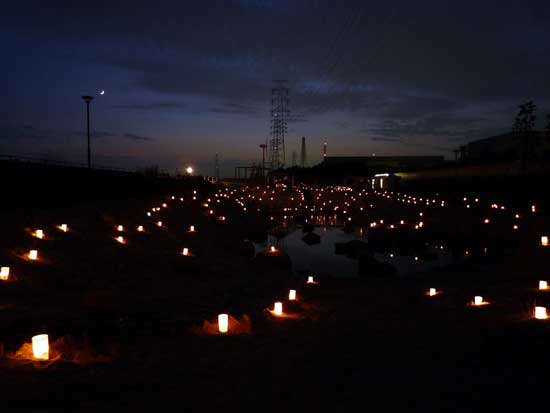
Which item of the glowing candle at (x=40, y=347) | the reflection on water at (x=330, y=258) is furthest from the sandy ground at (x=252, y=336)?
the reflection on water at (x=330, y=258)

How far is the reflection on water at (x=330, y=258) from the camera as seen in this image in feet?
70.8

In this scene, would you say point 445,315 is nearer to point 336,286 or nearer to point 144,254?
point 336,286

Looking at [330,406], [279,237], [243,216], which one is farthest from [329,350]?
[243,216]

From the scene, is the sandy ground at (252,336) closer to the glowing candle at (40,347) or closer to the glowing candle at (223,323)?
the glowing candle at (40,347)

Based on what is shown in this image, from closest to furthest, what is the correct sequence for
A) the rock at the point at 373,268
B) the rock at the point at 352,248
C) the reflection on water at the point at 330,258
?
the rock at the point at 373,268
the reflection on water at the point at 330,258
the rock at the point at 352,248

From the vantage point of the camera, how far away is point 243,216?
1572 inches

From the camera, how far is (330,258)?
2497cm

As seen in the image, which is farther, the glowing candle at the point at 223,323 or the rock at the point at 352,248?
the rock at the point at 352,248

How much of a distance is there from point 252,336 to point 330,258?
17.0 meters

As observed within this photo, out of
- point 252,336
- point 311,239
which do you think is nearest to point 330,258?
point 311,239

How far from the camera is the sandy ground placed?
5543 mm

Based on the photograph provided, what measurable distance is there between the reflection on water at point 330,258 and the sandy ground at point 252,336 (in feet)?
16.4

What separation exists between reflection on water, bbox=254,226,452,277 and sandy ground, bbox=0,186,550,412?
4990 millimetres

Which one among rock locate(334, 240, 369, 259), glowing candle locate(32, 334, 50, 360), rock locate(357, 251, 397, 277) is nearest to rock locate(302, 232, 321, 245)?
rock locate(334, 240, 369, 259)
